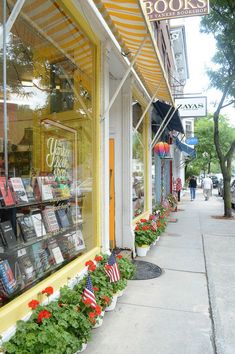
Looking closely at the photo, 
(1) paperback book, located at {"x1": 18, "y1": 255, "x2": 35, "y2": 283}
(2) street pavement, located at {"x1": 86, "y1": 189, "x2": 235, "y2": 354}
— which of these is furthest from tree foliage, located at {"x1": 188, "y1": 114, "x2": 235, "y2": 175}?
(1) paperback book, located at {"x1": 18, "y1": 255, "x2": 35, "y2": 283}

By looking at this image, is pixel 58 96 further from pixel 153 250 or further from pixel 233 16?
pixel 233 16

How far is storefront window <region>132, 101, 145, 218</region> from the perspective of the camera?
298 inches

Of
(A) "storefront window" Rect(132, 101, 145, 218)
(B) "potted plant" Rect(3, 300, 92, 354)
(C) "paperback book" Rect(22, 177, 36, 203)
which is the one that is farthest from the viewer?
(A) "storefront window" Rect(132, 101, 145, 218)

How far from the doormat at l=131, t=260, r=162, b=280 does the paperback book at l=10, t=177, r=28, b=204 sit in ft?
8.84

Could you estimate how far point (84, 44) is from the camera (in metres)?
4.63

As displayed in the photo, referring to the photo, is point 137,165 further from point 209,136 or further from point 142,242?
point 209,136

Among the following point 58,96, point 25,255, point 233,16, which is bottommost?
point 25,255

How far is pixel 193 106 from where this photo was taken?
13.9m

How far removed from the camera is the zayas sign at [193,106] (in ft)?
44.6

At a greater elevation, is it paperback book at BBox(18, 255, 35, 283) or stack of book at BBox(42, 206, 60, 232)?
stack of book at BBox(42, 206, 60, 232)

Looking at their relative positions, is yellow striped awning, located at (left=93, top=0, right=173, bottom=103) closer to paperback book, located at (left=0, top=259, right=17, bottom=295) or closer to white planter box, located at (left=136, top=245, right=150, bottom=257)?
paperback book, located at (left=0, top=259, right=17, bottom=295)

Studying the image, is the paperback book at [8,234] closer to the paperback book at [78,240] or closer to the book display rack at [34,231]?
the book display rack at [34,231]

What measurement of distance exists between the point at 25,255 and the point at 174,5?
5.29 metres

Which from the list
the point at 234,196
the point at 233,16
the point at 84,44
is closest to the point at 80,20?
the point at 84,44
